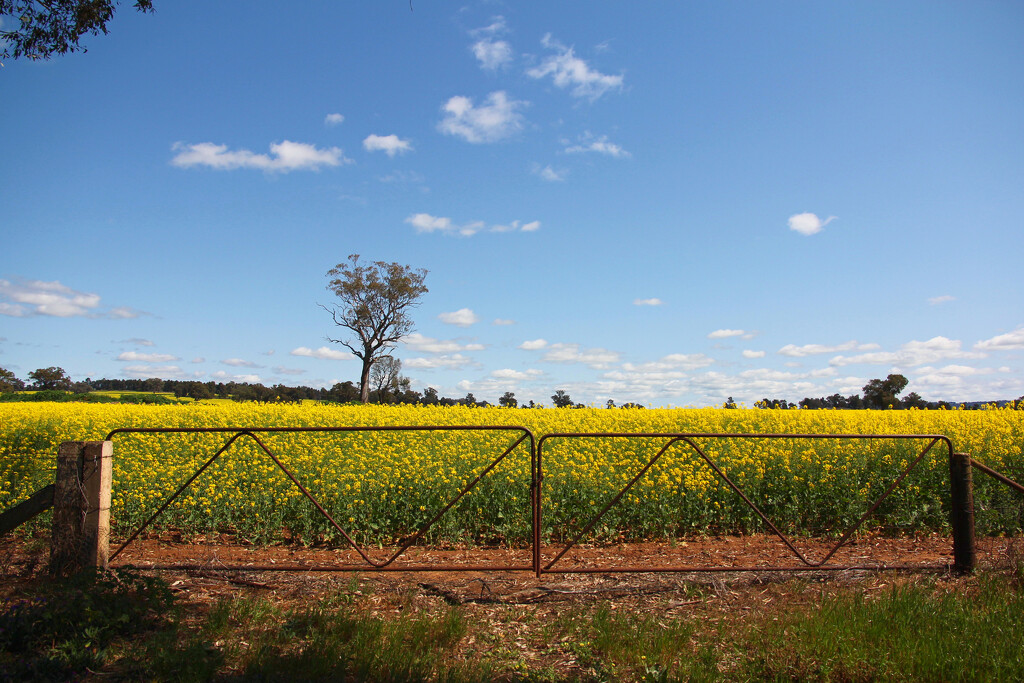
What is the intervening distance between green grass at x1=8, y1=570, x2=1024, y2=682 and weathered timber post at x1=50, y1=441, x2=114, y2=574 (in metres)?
0.47

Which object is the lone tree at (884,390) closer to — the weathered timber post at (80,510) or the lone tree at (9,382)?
the weathered timber post at (80,510)

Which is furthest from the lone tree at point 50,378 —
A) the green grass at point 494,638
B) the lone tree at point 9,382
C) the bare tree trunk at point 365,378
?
the green grass at point 494,638

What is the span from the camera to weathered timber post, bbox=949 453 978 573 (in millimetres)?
5945

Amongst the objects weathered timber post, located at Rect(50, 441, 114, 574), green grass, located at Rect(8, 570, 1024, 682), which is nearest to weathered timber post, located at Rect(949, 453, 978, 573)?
green grass, located at Rect(8, 570, 1024, 682)

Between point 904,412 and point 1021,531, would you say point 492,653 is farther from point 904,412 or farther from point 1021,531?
point 904,412

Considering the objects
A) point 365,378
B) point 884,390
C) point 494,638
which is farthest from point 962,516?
point 365,378

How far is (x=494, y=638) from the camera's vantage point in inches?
173

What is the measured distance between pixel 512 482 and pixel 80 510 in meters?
4.61

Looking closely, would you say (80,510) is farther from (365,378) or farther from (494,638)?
(365,378)

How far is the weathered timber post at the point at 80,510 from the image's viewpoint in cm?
554

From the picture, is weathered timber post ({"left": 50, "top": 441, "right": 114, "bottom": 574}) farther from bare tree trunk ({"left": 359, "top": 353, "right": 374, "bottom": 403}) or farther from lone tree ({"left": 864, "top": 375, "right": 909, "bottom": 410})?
bare tree trunk ({"left": 359, "top": 353, "right": 374, "bottom": 403})

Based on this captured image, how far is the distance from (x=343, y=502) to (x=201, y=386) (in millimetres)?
22801

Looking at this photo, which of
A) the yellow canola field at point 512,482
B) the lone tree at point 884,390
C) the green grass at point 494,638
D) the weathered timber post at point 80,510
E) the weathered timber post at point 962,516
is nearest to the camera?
the green grass at point 494,638

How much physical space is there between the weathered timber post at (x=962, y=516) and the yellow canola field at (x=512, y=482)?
170 centimetres
